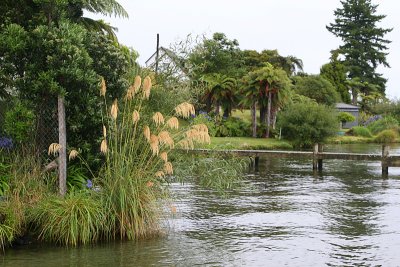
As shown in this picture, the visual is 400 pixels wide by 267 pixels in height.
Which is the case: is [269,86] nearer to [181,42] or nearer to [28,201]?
[181,42]

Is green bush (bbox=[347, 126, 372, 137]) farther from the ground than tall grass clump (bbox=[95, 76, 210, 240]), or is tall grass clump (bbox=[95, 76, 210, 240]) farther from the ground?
green bush (bbox=[347, 126, 372, 137])

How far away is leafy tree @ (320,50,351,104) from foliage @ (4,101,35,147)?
66247 millimetres

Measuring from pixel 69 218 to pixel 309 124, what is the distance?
108 feet

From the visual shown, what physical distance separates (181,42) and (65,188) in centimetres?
837

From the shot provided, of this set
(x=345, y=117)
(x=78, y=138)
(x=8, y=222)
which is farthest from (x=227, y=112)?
(x=8, y=222)

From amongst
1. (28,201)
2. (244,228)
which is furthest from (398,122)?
(28,201)

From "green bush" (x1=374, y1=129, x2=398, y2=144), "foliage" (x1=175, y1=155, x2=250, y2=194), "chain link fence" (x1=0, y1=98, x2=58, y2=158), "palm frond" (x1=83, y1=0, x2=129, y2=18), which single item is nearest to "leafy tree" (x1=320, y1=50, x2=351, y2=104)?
"green bush" (x1=374, y1=129, x2=398, y2=144)

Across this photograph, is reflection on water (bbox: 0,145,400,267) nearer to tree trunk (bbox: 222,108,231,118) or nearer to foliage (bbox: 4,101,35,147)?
foliage (bbox: 4,101,35,147)

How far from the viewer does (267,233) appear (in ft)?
42.3

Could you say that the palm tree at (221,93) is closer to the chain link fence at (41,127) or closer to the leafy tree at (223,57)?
the leafy tree at (223,57)

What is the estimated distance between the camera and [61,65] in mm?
11859

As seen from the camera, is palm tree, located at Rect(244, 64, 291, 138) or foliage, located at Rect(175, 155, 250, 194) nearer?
foliage, located at Rect(175, 155, 250, 194)

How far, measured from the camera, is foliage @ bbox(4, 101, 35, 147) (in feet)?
38.5

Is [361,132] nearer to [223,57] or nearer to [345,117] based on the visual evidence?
[345,117]
